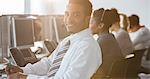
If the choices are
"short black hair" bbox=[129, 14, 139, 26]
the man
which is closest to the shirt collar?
the man

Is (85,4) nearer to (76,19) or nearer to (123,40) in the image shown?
(76,19)

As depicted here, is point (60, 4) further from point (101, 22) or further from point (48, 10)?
point (101, 22)

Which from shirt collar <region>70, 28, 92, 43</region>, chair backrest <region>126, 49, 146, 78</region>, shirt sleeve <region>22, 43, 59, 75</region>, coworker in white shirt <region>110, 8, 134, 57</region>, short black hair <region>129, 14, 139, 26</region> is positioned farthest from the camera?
short black hair <region>129, 14, 139, 26</region>

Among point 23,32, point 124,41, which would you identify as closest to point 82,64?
point 23,32

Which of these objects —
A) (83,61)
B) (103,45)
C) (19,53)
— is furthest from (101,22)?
(83,61)

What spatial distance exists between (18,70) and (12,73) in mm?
63

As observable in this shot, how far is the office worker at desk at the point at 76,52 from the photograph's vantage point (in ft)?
4.76

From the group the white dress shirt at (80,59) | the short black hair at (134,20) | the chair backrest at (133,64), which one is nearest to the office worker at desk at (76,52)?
the white dress shirt at (80,59)

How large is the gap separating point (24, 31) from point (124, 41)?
1.18 meters

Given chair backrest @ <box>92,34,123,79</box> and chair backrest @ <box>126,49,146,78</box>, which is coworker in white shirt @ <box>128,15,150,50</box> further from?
chair backrest @ <box>92,34,123,79</box>

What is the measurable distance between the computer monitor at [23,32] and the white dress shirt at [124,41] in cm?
96

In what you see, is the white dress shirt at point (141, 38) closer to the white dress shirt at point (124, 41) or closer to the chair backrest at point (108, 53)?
the white dress shirt at point (124, 41)

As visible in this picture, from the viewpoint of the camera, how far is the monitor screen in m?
3.02

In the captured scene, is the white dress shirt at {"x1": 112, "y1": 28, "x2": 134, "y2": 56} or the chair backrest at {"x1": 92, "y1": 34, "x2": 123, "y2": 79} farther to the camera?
the white dress shirt at {"x1": 112, "y1": 28, "x2": 134, "y2": 56}
